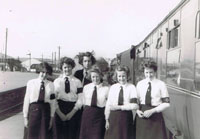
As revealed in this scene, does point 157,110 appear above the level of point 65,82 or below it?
below

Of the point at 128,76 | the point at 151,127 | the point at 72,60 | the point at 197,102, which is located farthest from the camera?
the point at 72,60

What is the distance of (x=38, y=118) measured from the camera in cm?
454

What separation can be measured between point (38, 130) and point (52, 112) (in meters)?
0.34

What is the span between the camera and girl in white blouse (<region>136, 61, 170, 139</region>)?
400 cm

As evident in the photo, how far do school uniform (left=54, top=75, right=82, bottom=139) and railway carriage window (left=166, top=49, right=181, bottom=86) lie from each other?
170 centimetres

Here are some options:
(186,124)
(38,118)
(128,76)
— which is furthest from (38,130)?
(186,124)

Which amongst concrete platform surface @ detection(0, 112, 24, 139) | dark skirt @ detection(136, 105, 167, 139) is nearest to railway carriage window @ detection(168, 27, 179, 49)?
dark skirt @ detection(136, 105, 167, 139)

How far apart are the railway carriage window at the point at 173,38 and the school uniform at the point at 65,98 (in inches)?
76.3

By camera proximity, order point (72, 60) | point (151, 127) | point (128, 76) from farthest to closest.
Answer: point (72, 60)
point (128, 76)
point (151, 127)

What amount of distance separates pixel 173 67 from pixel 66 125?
2268 millimetres

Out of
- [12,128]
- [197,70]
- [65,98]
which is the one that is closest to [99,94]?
[65,98]

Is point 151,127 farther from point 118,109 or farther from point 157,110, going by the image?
point 118,109

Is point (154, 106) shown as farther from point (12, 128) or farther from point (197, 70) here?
point (12, 128)

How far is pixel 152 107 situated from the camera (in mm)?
4059
